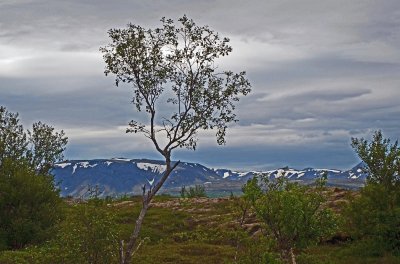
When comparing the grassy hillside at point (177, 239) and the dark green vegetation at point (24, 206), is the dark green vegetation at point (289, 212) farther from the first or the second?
the dark green vegetation at point (24, 206)

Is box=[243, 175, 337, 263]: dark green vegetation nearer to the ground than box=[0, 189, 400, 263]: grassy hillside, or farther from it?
farther from it

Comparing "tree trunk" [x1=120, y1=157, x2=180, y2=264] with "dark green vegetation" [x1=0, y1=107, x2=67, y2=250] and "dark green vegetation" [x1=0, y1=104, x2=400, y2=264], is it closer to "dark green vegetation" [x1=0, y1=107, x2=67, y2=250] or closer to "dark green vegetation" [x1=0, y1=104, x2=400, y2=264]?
"dark green vegetation" [x1=0, y1=104, x2=400, y2=264]

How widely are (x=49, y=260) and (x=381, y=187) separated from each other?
2754 centimetres

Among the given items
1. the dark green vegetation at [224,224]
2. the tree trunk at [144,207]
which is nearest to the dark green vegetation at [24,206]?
the dark green vegetation at [224,224]

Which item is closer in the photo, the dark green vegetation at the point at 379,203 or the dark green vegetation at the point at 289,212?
the dark green vegetation at the point at 289,212

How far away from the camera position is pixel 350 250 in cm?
4531

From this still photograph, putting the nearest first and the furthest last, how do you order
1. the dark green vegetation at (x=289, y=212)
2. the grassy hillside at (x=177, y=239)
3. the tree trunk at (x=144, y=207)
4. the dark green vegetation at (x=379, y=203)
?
1. the dark green vegetation at (x=289, y=212)
2. the grassy hillside at (x=177, y=239)
3. the tree trunk at (x=144, y=207)
4. the dark green vegetation at (x=379, y=203)

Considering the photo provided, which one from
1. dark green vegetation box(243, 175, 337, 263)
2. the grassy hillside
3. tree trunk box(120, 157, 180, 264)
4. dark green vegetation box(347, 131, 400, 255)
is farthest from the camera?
dark green vegetation box(347, 131, 400, 255)

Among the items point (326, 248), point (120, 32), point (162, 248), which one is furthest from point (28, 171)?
point (326, 248)

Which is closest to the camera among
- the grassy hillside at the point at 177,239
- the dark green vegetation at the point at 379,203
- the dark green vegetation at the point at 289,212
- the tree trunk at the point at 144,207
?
the dark green vegetation at the point at 289,212

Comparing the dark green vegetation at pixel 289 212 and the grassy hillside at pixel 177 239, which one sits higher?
the dark green vegetation at pixel 289 212

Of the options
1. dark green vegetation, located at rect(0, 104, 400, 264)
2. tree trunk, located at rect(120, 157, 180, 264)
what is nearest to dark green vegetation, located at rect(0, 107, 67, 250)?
dark green vegetation, located at rect(0, 104, 400, 264)

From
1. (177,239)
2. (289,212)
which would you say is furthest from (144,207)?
(177,239)

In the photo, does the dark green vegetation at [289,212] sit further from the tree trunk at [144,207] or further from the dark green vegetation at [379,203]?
the dark green vegetation at [379,203]
